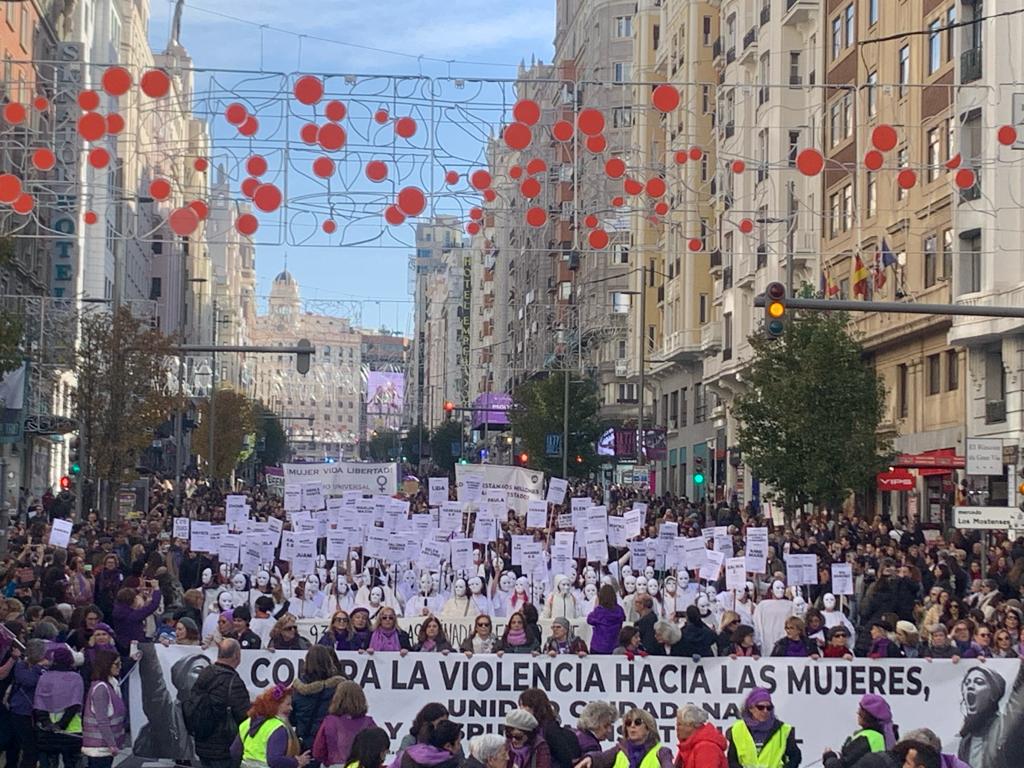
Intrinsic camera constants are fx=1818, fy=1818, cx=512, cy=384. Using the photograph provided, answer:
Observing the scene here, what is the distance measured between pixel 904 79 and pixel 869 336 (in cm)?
666

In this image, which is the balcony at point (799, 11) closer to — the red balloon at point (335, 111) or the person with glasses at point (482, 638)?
the red balloon at point (335, 111)

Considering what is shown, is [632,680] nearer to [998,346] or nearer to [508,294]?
[998,346]

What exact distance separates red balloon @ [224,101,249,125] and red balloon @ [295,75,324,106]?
2.84 feet

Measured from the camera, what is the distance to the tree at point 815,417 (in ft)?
132

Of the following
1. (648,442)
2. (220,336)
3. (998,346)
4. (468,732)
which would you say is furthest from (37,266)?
(220,336)

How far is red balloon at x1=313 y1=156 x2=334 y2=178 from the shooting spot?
2689 cm

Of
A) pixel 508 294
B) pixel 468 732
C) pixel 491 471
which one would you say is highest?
pixel 508 294

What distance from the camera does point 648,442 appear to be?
182 ft

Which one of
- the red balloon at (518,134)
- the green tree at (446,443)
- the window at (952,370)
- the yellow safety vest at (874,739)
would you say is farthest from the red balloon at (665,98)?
the green tree at (446,443)

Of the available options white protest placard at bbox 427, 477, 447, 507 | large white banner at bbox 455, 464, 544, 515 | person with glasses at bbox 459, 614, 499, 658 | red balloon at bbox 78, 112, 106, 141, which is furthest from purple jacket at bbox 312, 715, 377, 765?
large white banner at bbox 455, 464, 544, 515

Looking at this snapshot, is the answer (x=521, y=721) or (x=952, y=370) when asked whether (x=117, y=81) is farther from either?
(x=952, y=370)

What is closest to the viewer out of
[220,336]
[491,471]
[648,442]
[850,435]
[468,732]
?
[468,732]

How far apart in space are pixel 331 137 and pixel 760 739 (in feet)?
56.3

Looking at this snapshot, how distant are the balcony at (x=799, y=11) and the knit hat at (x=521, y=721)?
44392 millimetres
